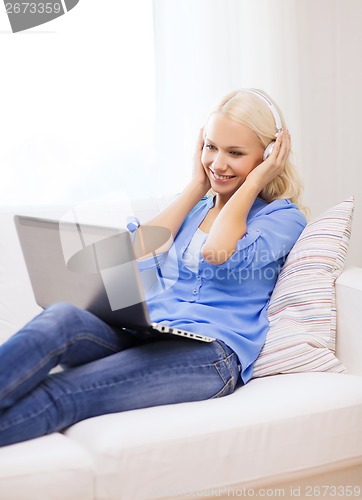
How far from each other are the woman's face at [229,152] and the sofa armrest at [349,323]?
369 mm

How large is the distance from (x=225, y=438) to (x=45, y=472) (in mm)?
350

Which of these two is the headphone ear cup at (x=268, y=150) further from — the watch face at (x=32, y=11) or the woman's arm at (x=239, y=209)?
the watch face at (x=32, y=11)

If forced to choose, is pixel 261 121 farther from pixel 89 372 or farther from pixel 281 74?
pixel 281 74

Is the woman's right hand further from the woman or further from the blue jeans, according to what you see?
the blue jeans

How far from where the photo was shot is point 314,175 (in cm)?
296

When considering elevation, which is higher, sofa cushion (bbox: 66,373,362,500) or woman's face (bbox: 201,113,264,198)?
woman's face (bbox: 201,113,264,198)

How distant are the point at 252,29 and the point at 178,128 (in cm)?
47

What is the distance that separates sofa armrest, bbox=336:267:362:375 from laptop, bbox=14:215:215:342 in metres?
0.39

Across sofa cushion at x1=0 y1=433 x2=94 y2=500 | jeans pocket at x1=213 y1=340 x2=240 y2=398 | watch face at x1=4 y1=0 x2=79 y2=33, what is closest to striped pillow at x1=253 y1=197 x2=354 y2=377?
jeans pocket at x1=213 y1=340 x2=240 y2=398

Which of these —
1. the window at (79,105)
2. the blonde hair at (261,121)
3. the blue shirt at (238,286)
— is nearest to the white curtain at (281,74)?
the window at (79,105)

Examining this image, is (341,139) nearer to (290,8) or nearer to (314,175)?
(314,175)

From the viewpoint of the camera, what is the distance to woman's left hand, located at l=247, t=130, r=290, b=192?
1.85 metres

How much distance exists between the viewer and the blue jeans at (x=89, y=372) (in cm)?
133

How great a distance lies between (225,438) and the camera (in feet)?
4.60
